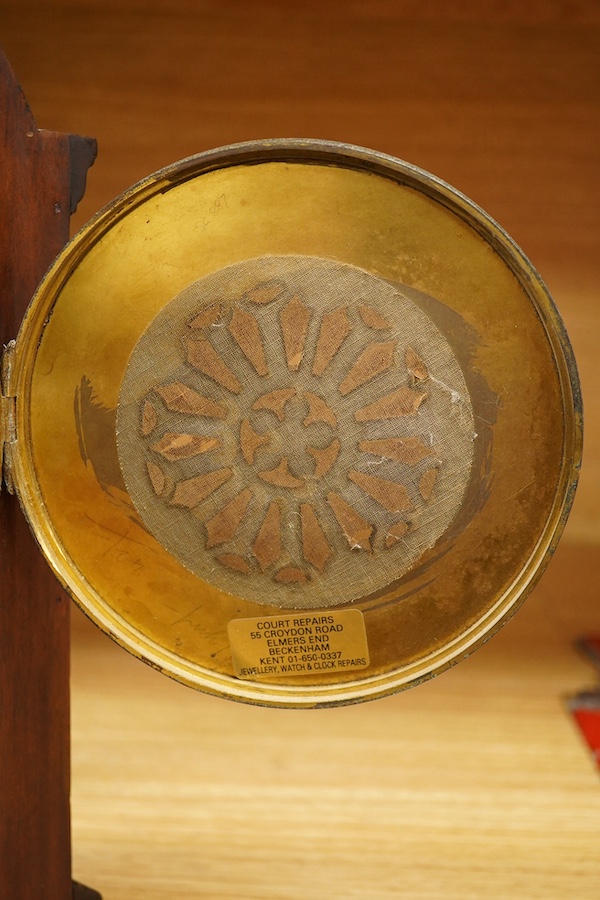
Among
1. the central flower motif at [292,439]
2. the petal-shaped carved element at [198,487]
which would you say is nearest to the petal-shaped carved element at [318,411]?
the central flower motif at [292,439]

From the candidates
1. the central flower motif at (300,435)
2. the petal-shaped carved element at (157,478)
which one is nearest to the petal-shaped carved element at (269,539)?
the central flower motif at (300,435)

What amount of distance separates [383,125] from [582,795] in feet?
5.27

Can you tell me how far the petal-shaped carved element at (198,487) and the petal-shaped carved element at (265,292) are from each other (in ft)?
0.59

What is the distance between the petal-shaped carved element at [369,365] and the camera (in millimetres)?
1043

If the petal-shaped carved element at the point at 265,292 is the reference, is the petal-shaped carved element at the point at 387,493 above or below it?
below

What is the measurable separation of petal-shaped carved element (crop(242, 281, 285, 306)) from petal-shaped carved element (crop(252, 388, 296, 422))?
0.10 metres

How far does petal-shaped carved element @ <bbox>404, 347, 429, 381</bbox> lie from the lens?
3.40 feet

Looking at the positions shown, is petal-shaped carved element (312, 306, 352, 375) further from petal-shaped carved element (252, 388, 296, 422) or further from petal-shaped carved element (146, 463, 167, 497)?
petal-shaped carved element (146, 463, 167, 497)

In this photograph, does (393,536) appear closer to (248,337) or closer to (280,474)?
(280,474)

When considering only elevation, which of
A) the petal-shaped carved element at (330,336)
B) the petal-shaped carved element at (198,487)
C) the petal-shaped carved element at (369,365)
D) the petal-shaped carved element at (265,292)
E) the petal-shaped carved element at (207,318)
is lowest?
the petal-shaped carved element at (198,487)

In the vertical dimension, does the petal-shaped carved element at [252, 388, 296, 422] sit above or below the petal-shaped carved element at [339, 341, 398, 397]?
below

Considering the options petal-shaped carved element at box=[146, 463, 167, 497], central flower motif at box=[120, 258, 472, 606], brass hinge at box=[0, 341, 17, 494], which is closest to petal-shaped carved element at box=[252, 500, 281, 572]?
central flower motif at box=[120, 258, 472, 606]

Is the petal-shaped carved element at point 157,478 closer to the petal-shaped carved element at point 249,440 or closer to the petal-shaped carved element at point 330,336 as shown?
the petal-shaped carved element at point 249,440

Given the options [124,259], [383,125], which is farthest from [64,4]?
[124,259]
